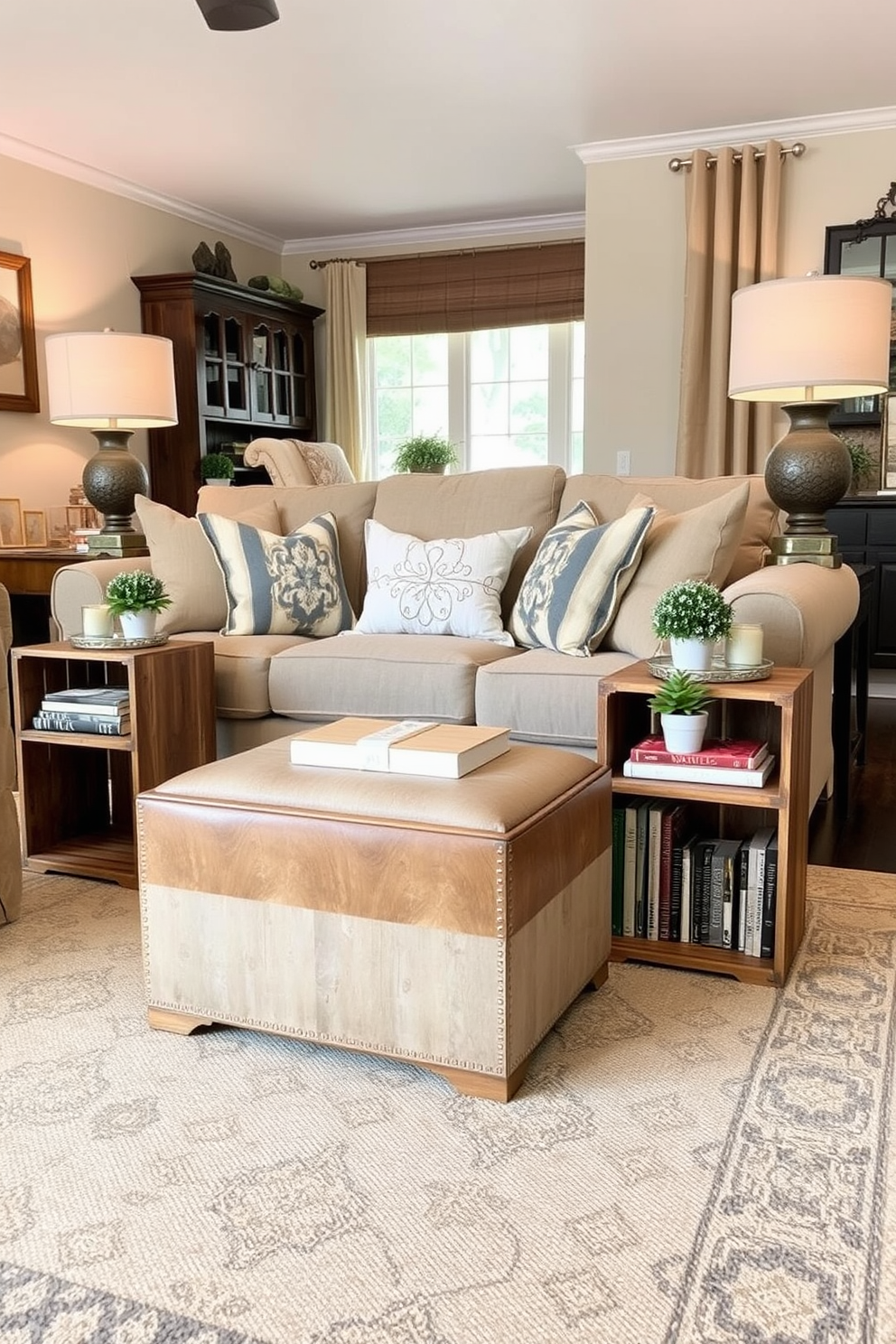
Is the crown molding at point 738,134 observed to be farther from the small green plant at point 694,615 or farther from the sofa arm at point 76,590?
the small green plant at point 694,615

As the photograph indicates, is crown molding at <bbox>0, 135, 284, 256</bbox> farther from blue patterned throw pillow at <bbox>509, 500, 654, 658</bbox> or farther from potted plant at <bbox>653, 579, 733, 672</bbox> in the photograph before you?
potted plant at <bbox>653, 579, 733, 672</bbox>

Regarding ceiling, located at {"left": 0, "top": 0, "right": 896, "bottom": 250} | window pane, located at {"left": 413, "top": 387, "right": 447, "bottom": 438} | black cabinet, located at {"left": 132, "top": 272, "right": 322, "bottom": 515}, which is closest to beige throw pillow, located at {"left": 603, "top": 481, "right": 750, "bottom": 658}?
ceiling, located at {"left": 0, "top": 0, "right": 896, "bottom": 250}

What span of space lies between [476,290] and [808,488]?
414 cm

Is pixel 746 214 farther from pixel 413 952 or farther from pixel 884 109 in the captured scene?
pixel 413 952

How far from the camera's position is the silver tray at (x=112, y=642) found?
2717 mm

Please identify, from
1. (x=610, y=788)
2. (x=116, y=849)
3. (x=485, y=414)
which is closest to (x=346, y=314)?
(x=485, y=414)

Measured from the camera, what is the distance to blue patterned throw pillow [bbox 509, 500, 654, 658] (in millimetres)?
2764

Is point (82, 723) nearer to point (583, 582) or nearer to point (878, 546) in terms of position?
point (583, 582)

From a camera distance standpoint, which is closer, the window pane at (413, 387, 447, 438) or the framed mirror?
the framed mirror

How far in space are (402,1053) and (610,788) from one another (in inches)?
23.8

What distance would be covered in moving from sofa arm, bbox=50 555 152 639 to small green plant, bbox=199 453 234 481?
2.49m

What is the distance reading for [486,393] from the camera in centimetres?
676

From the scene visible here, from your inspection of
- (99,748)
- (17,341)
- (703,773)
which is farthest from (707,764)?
(17,341)

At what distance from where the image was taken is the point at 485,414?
678 cm
